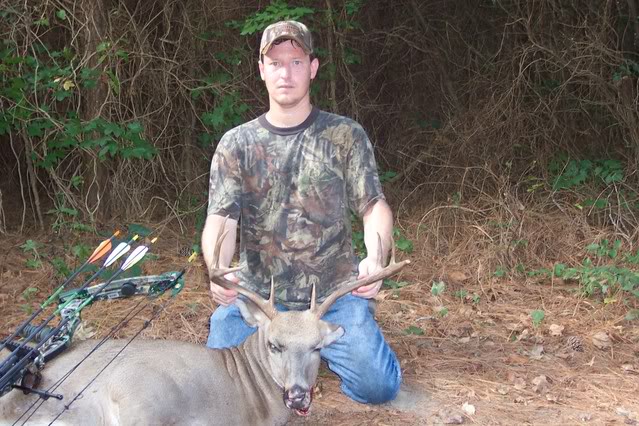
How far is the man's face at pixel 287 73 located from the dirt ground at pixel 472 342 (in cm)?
157

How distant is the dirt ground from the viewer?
12.6 ft

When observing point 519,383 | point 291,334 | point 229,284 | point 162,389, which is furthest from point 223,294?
point 519,383

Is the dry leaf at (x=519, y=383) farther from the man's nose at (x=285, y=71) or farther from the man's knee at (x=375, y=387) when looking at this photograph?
the man's nose at (x=285, y=71)

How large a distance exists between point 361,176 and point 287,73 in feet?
2.05

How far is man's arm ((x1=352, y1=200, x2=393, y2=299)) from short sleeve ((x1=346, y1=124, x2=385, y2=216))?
0.15 feet

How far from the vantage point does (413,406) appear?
12.7 ft

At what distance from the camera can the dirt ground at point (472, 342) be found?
3826 millimetres

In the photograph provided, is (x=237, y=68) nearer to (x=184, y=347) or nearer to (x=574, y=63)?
(x=574, y=63)

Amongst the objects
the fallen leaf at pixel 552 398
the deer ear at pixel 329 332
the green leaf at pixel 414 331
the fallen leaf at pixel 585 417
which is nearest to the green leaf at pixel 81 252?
the green leaf at pixel 414 331

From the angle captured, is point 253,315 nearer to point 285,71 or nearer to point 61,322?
point 61,322

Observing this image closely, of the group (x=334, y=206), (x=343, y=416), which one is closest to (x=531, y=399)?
(x=343, y=416)

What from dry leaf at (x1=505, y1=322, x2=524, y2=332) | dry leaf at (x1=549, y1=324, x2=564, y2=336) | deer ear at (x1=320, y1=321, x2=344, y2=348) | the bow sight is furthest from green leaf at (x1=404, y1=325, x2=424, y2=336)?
the bow sight

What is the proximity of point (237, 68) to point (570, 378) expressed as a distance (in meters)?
4.40

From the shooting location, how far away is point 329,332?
3.43m
